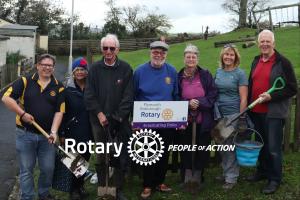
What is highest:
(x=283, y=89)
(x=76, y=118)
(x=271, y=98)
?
(x=283, y=89)

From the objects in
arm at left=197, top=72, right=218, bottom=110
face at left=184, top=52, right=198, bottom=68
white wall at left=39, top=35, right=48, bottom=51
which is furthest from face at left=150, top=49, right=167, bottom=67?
white wall at left=39, top=35, right=48, bottom=51

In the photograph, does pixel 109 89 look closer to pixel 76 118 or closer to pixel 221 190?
pixel 76 118

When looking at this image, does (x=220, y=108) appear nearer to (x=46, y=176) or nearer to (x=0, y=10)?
(x=46, y=176)

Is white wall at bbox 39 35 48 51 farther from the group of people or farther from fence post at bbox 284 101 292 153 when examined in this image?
the group of people

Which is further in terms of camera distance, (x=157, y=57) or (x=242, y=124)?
(x=242, y=124)

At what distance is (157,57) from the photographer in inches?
229

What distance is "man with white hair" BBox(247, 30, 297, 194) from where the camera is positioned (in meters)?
5.84

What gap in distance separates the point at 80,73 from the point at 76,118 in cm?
58

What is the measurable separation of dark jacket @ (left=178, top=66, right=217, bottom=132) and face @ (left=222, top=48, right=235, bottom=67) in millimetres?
277

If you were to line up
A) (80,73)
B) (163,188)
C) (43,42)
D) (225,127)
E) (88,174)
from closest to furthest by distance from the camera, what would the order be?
(80,73)
(225,127)
(163,188)
(88,174)
(43,42)

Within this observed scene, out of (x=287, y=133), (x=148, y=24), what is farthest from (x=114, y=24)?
(x=287, y=133)

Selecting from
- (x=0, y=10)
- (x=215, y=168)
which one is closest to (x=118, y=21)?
(x=0, y=10)

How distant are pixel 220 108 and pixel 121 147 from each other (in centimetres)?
142

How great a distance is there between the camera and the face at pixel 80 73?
5883 millimetres
